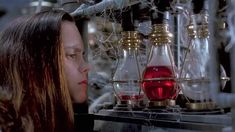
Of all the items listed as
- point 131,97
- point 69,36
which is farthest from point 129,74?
point 69,36

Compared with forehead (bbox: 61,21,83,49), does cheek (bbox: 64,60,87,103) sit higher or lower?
lower

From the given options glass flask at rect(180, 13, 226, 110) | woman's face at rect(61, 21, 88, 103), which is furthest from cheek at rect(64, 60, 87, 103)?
glass flask at rect(180, 13, 226, 110)

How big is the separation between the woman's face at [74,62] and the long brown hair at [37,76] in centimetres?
3

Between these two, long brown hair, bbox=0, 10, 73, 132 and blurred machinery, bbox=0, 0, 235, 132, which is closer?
blurred machinery, bbox=0, 0, 235, 132

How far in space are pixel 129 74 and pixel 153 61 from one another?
8cm

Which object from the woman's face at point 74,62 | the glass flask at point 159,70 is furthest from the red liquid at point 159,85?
the woman's face at point 74,62

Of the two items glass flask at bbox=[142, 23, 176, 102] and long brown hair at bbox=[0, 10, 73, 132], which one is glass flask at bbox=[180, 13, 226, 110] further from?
long brown hair at bbox=[0, 10, 73, 132]

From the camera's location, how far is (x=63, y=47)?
859mm

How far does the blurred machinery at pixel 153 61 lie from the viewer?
0.72 m

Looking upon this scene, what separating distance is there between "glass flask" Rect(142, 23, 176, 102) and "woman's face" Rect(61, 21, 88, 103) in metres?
0.16

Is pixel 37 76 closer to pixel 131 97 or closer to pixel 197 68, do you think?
pixel 131 97

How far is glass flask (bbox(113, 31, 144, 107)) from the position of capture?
0.91m

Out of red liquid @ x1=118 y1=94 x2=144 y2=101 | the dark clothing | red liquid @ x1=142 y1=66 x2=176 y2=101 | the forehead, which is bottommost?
the dark clothing

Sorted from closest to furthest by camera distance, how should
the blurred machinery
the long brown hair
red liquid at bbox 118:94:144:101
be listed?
the blurred machinery
the long brown hair
red liquid at bbox 118:94:144:101
